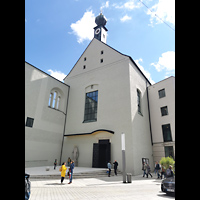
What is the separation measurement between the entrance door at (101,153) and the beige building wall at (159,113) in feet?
26.3

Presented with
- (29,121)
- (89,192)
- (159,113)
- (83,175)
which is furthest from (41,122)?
(159,113)

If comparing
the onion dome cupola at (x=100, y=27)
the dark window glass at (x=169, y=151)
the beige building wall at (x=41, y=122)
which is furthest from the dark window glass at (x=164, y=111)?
the onion dome cupola at (x=100, y=27)

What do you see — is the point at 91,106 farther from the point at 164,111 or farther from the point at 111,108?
the point at 164,111

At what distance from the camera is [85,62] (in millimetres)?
27547

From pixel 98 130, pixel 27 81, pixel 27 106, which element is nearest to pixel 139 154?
pixel 98 130

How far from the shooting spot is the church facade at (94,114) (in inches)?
739

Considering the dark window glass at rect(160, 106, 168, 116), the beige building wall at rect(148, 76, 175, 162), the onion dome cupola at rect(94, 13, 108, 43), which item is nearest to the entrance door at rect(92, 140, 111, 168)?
the beige building wall at rect(148, 76, 175, 162)

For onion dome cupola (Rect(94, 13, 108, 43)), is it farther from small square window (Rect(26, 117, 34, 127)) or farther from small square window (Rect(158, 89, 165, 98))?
small square window (Rect(26, 117, 34, 127))

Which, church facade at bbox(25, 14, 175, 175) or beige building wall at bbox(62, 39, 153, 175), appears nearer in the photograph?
beige building wall at bbox(62, 39, 153, 175)

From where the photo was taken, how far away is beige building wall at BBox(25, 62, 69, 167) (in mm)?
18938

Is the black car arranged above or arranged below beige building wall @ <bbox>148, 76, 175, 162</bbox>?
below

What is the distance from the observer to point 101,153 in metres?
19.3
